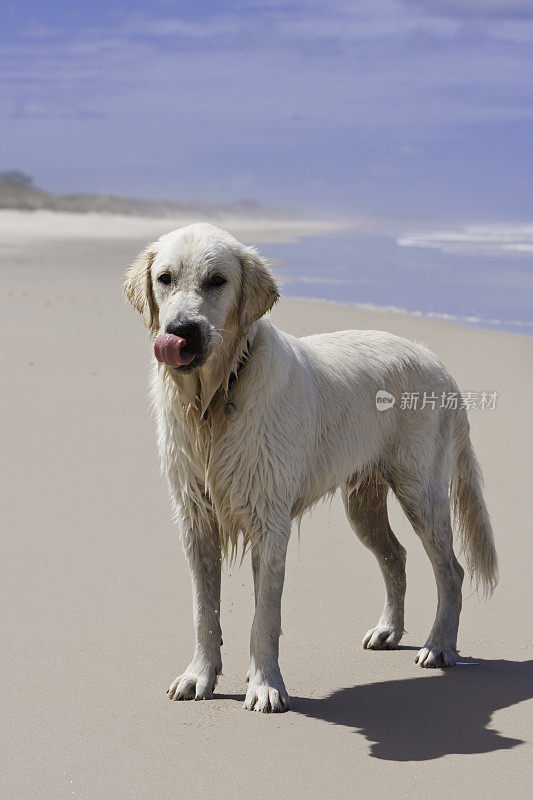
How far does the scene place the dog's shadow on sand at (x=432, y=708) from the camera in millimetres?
3807

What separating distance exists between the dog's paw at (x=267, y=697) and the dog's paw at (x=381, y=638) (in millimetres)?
794

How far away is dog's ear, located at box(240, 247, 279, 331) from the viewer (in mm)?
4047

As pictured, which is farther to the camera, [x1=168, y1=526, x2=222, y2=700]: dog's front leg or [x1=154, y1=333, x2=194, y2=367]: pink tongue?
[x1=168, y1=526, x2=222, y2=700]: dog's front leg

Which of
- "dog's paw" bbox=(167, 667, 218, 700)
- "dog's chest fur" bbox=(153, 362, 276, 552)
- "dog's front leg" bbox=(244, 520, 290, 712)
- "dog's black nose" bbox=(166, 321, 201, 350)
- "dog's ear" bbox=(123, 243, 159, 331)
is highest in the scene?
"dog's ear" bbox=(123, 243, 159, 331)

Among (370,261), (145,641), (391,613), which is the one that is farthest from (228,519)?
(370,261)

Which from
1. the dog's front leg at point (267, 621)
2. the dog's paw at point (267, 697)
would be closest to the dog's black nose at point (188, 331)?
the dog's front leg at point (267, 621)

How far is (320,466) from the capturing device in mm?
4488

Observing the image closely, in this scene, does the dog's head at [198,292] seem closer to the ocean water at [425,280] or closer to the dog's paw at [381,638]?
the dog's paw at [381,638]

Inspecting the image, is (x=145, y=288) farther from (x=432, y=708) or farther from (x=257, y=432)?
(x=432, y=708)

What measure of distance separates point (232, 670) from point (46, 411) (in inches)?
176

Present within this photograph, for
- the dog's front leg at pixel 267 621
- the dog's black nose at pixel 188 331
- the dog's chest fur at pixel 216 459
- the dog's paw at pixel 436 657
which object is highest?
the dog's black nose at pixel 188 331

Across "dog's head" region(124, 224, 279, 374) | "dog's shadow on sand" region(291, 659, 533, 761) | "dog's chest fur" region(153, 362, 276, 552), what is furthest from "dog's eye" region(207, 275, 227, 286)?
"dog's shadow on sand" region(291, 659, 533, 761)

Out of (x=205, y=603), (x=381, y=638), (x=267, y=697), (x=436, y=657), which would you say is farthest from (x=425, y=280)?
(x=267, y=697)

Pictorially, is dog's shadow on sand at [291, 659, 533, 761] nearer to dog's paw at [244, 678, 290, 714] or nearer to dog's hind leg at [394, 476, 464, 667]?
dog's paw at [244, 678, 290, 714]
